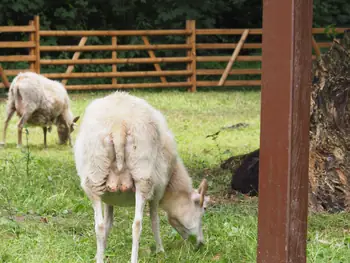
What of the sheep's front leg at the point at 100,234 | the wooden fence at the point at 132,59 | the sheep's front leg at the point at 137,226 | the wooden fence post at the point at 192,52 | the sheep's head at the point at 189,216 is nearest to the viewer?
the sheep's front leg at the point at 137,226

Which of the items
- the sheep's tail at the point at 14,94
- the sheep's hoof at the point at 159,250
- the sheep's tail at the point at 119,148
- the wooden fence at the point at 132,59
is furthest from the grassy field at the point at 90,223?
the wooden fence at the point at 132,59

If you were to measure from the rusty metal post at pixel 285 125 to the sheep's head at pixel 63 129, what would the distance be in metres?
8.51

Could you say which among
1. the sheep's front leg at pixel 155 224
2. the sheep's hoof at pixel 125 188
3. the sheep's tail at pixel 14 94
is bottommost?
the sheep's front leg at pixel 155 224

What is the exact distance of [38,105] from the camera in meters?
11.3

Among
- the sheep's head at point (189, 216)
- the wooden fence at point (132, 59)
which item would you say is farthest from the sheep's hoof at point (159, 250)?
the wooden fence at point (132, 59)

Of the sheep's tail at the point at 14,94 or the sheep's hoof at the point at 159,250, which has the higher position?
the sheep's tail at the point at 14,94

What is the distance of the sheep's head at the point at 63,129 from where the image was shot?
37.8 feet

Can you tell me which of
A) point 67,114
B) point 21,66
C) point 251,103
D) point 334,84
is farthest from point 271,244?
point 21,66

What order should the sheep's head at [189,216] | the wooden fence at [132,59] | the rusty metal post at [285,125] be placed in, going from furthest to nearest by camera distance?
1. the wooden fence at [132,59]
2. the sheep's head at [189,216]
3. the rusty metal post at [285,125]

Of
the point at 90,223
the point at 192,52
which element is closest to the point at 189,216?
the point at 90,223

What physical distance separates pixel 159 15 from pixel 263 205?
1943 cm

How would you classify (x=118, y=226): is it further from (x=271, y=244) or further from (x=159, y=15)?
(x=159, y=15)

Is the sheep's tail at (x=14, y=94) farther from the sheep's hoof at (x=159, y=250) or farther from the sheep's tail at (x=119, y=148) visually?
the sheep's tail at (x=119, y=148)

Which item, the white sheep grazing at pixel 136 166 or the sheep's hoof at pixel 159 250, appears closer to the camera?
the white sheep grazing at pixel 136 166
